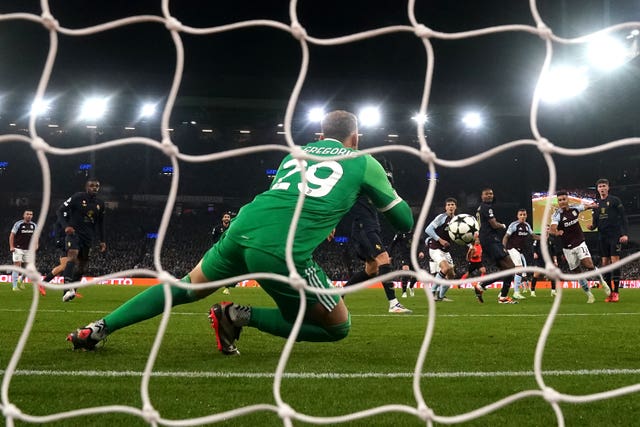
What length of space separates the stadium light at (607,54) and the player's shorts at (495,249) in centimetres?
1033

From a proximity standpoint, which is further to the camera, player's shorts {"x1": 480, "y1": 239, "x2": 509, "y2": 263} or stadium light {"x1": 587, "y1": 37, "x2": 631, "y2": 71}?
stadium light {"x1": 587, "y1": 37, "x2": 631, "y2": 71}

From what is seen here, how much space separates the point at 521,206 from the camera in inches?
1251

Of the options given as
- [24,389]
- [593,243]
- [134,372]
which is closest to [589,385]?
[134,372]

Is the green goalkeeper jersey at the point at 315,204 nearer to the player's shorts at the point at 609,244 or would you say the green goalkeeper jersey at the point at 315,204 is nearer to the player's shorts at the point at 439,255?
the player's shorts at the point at 439,255

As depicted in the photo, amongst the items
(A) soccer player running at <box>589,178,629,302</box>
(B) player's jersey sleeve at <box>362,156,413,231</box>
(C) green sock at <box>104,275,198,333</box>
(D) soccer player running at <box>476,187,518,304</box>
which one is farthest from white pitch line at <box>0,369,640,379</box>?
(A) soccer player running at <box>589,178,629,302</box>

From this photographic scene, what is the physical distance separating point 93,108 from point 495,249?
75.3ft

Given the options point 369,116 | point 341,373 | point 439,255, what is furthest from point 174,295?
point 369,116

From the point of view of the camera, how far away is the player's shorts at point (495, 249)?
9711mm

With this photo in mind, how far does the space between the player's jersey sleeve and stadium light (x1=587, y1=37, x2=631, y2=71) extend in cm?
1663

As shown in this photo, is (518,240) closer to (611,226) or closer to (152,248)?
(611,226)

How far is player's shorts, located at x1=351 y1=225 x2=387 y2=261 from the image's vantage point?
7.70m

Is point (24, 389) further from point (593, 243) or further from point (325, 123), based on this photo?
point (593, 243)

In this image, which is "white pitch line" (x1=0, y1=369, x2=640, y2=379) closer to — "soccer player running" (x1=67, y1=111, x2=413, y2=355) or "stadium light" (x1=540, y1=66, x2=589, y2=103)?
"soccer player running" (x1=67, y1=111, x2=413, y2=355)

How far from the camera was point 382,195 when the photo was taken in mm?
3195
